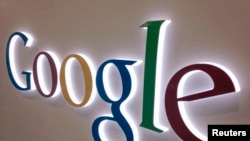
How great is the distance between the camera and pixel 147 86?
72.2 inches

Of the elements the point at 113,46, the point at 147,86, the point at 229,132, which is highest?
the point at 113,46

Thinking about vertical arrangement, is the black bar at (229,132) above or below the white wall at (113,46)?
below

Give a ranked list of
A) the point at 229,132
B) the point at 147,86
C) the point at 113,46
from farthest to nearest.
A: the point at 113,46 → the point at 147,86 → the point at 229,132

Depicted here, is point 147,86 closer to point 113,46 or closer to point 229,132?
point 113,46

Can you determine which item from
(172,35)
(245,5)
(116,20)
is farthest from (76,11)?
(245,5)

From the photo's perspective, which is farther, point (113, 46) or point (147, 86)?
point (113, 46)

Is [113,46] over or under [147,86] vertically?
over

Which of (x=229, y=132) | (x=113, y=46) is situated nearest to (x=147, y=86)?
(x=113, y=46)

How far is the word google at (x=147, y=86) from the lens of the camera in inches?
63.9

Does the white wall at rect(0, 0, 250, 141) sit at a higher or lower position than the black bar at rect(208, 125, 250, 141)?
higher

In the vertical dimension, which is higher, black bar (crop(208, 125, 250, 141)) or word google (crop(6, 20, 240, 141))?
word google (crop(6, 20, 240, 141))

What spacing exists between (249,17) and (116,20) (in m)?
0.90

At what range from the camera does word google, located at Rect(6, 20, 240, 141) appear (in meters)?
1.62

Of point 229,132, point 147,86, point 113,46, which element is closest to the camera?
point 229,132
